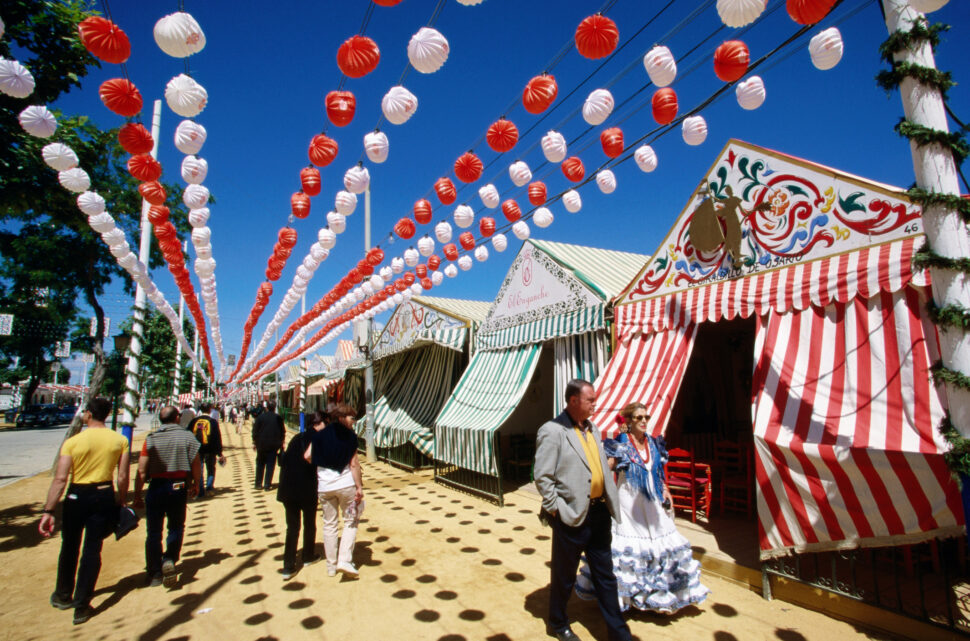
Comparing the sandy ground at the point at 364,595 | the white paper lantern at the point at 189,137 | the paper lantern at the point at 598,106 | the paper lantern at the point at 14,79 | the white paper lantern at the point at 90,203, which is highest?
the paper lantern at the point at 598,106

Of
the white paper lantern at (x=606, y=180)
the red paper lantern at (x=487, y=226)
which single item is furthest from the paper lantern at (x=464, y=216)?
the white paper lantern at (x=606, y=180)

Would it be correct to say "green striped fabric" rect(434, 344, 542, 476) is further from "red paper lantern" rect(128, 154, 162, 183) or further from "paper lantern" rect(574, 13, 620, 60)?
"red paper lantern" rect(128, 154, 162, 183)

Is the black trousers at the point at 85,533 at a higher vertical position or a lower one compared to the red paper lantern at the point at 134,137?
lower

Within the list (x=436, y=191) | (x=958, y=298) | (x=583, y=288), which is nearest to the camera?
(x=958, y=298)

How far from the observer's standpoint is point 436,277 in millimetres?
8711

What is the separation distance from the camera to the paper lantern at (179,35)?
324 cm

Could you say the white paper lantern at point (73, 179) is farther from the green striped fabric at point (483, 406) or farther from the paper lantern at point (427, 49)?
the green striped fabric at point (483, 406)

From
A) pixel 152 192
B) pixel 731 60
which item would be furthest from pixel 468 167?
pixel 152 192

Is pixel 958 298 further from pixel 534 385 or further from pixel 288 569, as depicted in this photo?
pixel 534 385

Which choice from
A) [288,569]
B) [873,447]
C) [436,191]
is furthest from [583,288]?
[288,569]

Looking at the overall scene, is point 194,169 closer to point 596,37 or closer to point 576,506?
point 596,37

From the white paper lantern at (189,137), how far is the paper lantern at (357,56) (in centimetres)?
174

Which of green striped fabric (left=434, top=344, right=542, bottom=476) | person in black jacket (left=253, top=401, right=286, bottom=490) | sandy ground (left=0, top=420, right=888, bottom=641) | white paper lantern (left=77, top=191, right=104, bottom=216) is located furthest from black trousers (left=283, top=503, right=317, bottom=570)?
white paper lantern (left=77, top=191, right=104, bottom=216)

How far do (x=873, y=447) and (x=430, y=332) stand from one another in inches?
305
